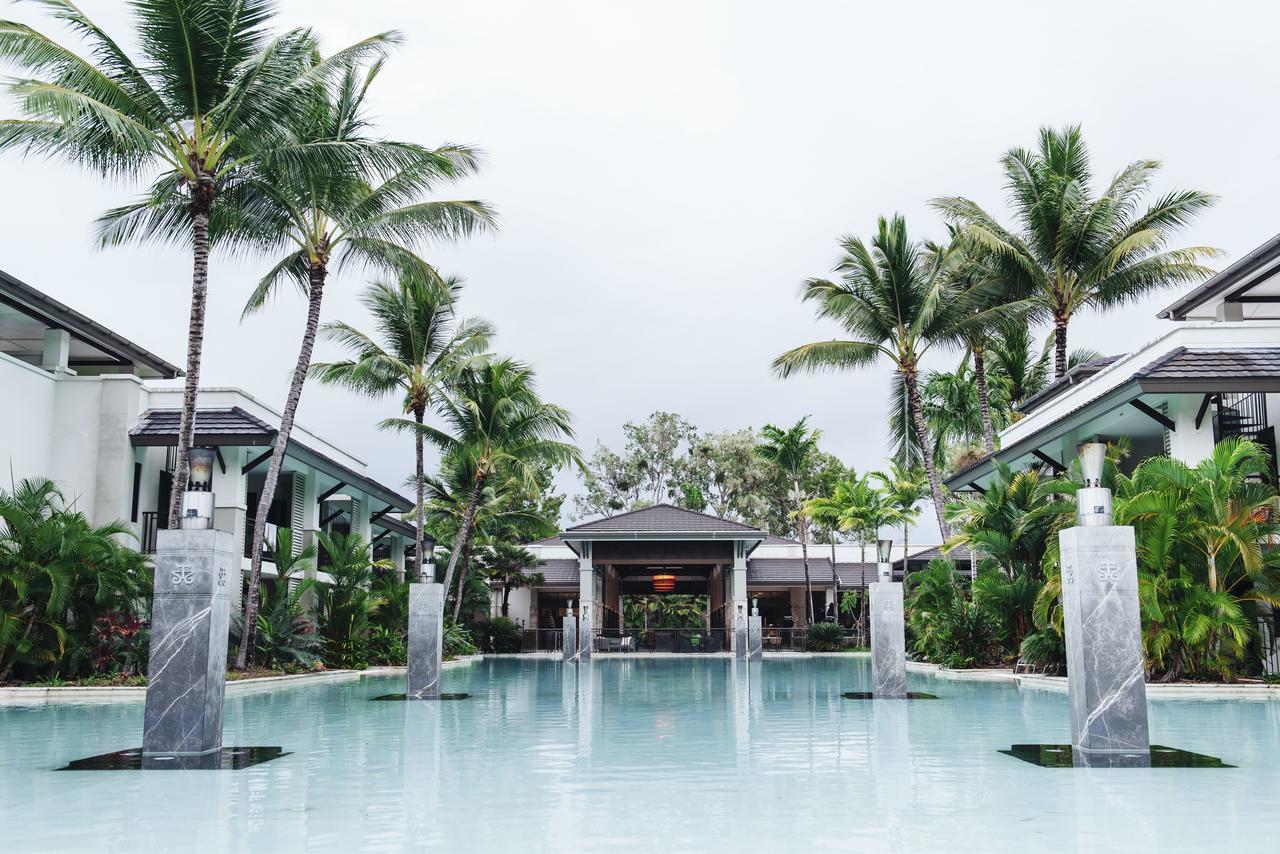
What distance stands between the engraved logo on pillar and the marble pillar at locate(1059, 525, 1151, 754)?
6.50 meters

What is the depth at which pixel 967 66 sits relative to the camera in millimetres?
18859

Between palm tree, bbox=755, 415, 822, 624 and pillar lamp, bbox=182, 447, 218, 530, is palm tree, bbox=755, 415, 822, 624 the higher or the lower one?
the higher one

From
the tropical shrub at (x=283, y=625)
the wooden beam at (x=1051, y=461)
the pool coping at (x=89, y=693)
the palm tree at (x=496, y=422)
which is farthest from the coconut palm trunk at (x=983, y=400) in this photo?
the pool coping at (x=89, y=693)

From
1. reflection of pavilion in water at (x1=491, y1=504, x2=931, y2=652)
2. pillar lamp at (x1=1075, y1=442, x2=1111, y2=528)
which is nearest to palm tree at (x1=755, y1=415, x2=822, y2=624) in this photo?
reflection of pavilion in water at (x1=491, y1=504, x2=931, y2=652)

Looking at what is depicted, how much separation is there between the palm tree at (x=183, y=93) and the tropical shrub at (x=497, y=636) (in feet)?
69.9

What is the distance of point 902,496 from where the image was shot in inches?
1511

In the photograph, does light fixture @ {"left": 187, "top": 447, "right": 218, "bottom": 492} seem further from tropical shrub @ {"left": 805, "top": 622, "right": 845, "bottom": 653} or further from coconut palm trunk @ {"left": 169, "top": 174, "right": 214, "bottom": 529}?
tropical shrub @ {"left": 805, "top": 622, "right": 845, "bottom": 653}

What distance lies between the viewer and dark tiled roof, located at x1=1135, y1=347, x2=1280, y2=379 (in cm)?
1555

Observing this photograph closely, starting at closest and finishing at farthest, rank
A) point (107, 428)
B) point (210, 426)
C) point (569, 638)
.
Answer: point (107, 428), point (210, 426), point (569, 638)

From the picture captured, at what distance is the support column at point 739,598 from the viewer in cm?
3206

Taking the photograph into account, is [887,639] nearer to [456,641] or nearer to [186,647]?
[186,647]

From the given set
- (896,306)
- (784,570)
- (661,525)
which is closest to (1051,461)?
(896,306)

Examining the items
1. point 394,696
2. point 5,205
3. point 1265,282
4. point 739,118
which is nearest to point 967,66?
point 739,118

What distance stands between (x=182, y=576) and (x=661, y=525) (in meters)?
26.0
